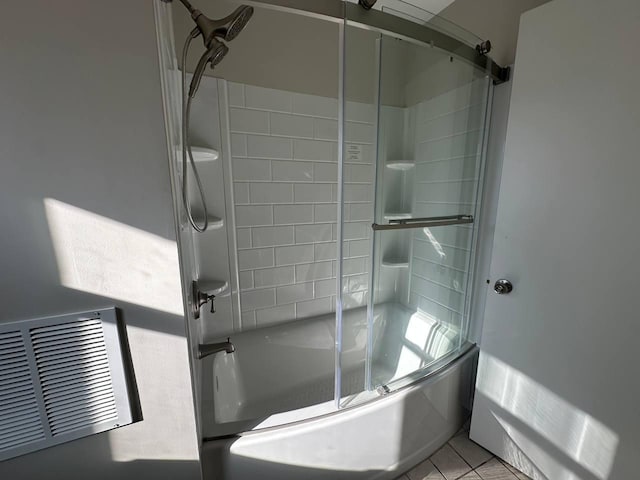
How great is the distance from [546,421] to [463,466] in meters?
0.48

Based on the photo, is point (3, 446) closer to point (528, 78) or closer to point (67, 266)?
point (67, 266)

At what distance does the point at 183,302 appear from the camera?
0.80 metres

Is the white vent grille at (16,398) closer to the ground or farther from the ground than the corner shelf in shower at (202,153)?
closer to the ground

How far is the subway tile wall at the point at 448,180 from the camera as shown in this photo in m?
1.51

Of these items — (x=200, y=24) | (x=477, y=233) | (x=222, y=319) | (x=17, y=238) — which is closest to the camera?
(x=17, y=238)

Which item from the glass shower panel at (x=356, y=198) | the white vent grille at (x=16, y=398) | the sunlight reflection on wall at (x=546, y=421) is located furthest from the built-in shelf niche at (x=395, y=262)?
the white vent grille at (x=16, y=398)

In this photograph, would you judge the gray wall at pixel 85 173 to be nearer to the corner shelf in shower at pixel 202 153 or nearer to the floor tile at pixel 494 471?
the corner shelf in shower at pixel 202 153

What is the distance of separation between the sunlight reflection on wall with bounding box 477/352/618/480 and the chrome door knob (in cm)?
37

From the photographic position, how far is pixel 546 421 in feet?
3.99

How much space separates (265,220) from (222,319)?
2.22 feet

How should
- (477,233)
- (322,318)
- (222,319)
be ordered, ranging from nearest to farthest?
(477,233) → (222,319) → (322,318)

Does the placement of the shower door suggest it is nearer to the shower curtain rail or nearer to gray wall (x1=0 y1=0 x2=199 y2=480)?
the shower curtain rail

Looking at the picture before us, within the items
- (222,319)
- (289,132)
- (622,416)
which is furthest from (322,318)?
(622,416)

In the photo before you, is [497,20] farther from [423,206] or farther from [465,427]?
[465,427]
